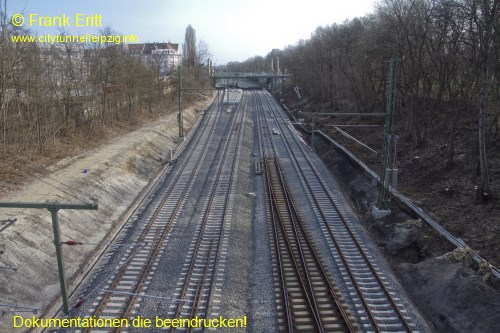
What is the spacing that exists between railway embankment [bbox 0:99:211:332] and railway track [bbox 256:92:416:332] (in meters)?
7.50

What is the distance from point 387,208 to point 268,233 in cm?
557

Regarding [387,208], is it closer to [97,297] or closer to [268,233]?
[268,233]

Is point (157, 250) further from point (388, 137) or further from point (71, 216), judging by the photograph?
point (388, 137)

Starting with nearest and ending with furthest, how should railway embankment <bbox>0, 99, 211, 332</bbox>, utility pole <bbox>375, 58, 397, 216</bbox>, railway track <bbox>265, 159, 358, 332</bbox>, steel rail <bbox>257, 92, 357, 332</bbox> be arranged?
railway track <bbox>265, 159, 358, 332</bbox>
steel rail <bbox>257, 92, 357, 332</bbox>
railway embankment <bbox>0, 99, 211, 332</bbox>
utility pole <bbox>375, 58, 397, 216</bbox>

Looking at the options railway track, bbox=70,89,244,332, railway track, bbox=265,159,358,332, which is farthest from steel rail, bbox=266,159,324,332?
railway track, bbox=70,89,244,332

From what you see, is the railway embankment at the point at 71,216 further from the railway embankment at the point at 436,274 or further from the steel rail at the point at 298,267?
the railway embankment at the point at 436,274

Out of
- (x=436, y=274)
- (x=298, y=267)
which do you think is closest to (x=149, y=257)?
(x=298, y=267)

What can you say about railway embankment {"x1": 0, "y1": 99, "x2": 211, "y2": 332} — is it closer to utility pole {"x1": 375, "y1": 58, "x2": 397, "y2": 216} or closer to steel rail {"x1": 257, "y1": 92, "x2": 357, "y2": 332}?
steel rail {"x1": 257, "y1": 92, "x2": 357, "y2": 332}

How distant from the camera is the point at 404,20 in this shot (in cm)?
2912

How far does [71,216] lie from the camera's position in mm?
16438

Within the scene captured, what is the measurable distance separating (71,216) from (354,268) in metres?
11.1

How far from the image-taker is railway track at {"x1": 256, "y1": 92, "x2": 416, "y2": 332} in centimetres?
1103

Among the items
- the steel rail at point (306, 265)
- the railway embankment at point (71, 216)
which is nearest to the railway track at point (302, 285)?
the steel rail at point (306, 265)

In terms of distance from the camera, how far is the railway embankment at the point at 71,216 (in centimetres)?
1208
